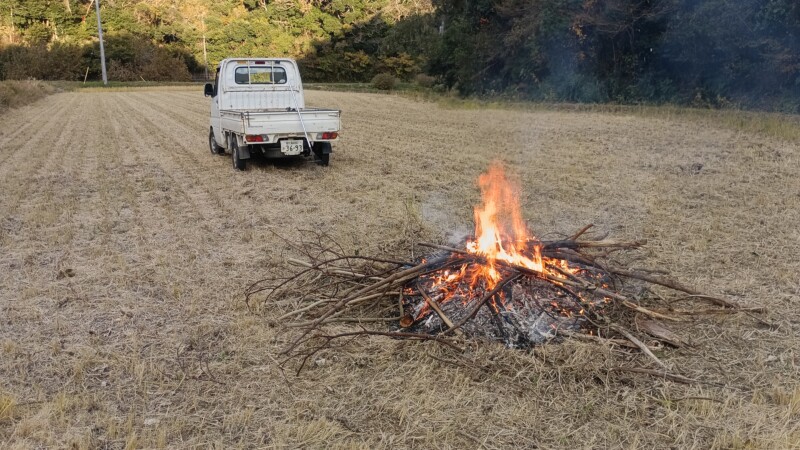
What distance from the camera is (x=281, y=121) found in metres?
10.0

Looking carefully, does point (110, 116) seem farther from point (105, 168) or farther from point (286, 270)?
point (286, 270)

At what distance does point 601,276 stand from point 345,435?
8.22ft

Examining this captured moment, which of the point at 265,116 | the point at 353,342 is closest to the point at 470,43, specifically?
the point at 265,116

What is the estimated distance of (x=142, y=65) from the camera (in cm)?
5291

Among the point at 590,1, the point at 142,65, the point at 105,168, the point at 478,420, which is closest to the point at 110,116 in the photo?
the point at 105,168

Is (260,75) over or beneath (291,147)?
over

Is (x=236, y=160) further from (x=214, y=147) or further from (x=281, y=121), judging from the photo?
(x=214, y=147)

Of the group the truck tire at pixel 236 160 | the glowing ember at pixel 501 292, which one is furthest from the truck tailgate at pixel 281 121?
the glowing ember at pixel 501 292

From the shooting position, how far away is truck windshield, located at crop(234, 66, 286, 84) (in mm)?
11602

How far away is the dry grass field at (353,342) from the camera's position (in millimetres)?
3174

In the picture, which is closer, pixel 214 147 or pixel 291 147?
pixel 291 147

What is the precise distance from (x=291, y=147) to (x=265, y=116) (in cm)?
68

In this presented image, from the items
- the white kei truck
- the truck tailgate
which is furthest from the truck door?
the truck tailgate

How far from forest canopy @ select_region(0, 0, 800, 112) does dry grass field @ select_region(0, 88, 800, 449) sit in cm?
1128
